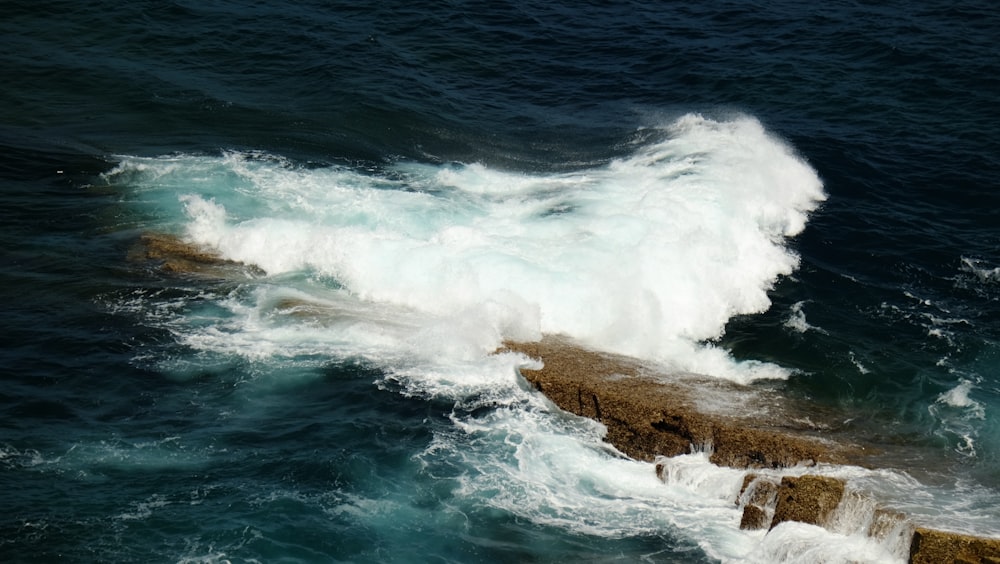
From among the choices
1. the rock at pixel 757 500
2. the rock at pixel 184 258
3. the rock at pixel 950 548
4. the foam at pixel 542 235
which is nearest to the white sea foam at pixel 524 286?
the foam at pixel 542 235

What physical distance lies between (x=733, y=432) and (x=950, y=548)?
459 cm

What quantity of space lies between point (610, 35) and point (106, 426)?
2966 centimetres

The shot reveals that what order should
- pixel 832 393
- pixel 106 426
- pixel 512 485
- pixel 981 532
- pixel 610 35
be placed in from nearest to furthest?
pixel 981 532 → pixel 512 485 → pixel 106 426 → pixel 832 393 → pixel 610 35

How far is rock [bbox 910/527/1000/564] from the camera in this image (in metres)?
14.4

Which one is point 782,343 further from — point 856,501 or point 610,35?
point 610,35

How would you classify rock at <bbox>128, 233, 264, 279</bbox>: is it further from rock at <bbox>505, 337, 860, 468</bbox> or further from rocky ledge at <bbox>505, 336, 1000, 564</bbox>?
rock at <bbox>505, 337, 860, 468</bbox>

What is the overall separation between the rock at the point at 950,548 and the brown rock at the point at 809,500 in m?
1.49

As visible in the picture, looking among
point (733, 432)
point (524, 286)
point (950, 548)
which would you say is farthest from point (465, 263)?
point (950, 548)

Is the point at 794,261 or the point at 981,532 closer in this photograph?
the point at 981,532

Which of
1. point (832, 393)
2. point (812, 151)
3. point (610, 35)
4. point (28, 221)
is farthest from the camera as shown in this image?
point (610, 35)

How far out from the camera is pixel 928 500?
17.1 m

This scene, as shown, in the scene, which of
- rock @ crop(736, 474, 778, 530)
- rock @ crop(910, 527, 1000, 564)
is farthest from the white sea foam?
rock @ crop(910, 527, 1000, 564)

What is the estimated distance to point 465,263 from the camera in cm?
2464

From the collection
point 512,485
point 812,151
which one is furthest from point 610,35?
point 512,485
